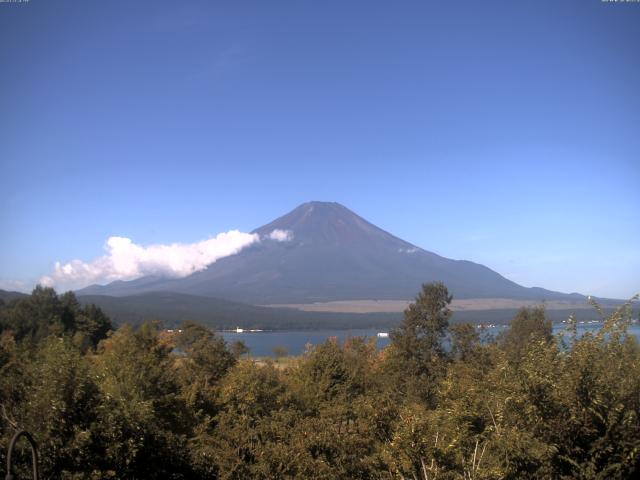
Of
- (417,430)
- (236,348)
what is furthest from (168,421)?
(236,348)

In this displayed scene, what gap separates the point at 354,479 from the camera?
14.5 meters

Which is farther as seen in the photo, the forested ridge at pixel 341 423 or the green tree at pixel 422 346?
the green tree at pixel 422 346

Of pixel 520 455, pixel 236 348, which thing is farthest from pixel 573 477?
pixel 236 348

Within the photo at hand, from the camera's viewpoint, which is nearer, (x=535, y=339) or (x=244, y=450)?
(x=535, y=339)

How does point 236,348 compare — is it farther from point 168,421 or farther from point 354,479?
point 354,479

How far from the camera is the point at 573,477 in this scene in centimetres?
913

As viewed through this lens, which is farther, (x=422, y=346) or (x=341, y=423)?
(x=422, y=346)

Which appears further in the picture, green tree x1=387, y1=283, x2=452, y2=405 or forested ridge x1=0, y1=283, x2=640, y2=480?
green tree x1=387, y1=283, x2=452, y2=405

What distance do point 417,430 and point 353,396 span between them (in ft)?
49.9

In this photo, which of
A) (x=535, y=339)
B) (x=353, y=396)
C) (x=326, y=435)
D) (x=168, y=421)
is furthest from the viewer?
(x=353, y=396)

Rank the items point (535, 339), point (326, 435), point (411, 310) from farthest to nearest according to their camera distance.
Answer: point (411, 310) < point (326, 435) < point (535, 339)

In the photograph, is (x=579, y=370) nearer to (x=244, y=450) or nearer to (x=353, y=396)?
(x=244, y=450)

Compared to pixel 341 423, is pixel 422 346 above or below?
above

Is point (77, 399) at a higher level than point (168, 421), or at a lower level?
higher
